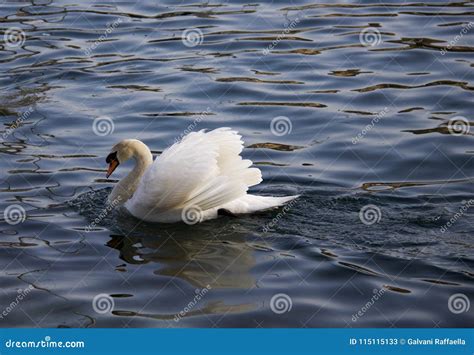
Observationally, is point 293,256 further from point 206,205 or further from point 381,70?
point 381,70

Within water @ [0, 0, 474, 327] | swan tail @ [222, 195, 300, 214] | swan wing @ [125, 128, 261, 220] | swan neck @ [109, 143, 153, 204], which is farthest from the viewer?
swan neck @ [109, 143, 153, 204]

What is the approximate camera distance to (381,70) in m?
13.7

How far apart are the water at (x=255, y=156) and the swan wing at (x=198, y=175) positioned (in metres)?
0.26

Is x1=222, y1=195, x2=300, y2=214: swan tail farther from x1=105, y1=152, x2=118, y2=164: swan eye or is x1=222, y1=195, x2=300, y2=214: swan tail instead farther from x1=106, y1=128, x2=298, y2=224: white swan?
x1=105, y1=152, x2=118, y2=164: swan eye

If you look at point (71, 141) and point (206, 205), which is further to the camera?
point (71, 141)

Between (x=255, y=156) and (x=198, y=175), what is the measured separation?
1966 mm

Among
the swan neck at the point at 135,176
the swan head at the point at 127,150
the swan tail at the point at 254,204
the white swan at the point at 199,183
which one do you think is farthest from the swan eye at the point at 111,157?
the swan tail at the point at 254,204

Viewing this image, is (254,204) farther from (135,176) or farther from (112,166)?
(112,166)

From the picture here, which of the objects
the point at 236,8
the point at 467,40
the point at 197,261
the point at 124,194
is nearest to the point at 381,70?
the point at 467,40

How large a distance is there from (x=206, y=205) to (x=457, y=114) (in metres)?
3.75

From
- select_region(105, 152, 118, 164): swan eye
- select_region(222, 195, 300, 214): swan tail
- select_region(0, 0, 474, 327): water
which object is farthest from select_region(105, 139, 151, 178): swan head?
select_region(222, 195, 300, 214): swan tail

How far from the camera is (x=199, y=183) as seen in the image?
9.49m

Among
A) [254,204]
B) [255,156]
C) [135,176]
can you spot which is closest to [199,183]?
[254,204]

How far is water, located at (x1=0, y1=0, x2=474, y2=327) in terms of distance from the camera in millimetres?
8070
